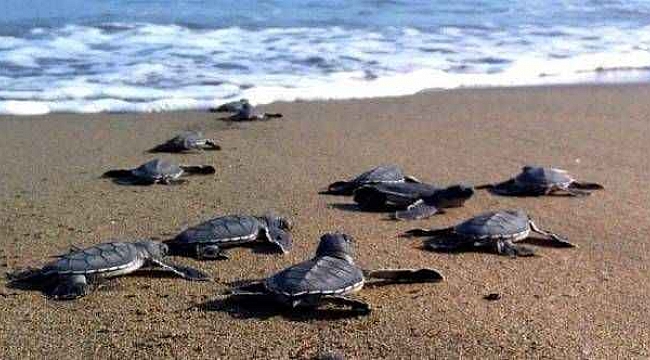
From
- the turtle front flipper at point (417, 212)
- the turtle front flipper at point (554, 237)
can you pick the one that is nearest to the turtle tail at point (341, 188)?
the turtle front flipper at point (417, 212)

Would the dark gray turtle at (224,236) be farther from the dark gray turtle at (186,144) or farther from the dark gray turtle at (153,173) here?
the dark gray turtle at (186,144)

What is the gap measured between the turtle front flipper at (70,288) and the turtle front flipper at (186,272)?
0.35 meters

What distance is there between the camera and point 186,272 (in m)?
4.02

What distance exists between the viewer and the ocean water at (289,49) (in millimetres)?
8664

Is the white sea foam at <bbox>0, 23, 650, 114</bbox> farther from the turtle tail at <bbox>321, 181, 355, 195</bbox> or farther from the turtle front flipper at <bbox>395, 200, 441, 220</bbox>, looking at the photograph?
the turtle front flipper at <bbox>395, 200, 441, 220</bbox>

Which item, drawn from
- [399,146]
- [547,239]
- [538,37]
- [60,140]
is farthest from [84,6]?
[547,239]

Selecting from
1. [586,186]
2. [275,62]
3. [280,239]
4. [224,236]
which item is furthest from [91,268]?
[275,62]

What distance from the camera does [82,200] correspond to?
17.5 feet

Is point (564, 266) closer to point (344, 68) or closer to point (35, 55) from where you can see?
point (344, 68)

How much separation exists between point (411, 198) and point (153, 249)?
1.63 m

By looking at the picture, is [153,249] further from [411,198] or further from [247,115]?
[247,115]

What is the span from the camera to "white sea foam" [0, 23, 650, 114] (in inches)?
334

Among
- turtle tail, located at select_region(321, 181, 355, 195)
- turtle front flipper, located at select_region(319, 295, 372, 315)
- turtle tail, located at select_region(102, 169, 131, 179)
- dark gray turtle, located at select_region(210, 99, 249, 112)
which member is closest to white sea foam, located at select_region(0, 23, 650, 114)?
dark gray turtle, located at select_region(210, 99, 249, 112)

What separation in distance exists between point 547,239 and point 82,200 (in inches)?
103
